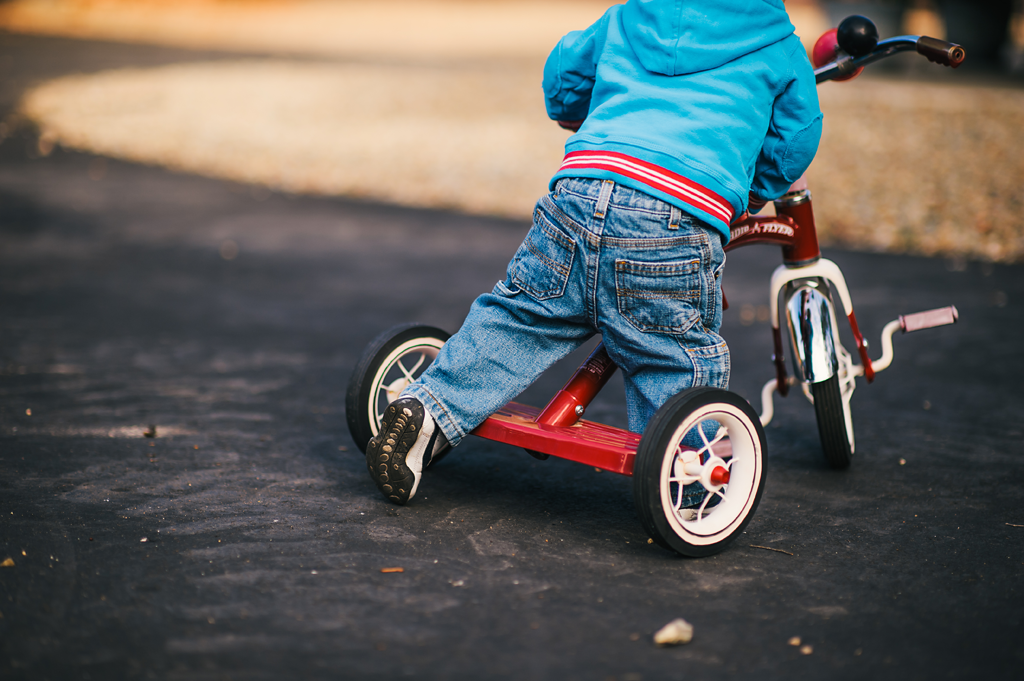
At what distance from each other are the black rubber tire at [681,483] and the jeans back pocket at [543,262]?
0.50m

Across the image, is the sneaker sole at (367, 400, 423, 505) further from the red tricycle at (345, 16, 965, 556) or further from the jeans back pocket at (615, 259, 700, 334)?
the jeans back pocket at (615, 259, 700, 334)

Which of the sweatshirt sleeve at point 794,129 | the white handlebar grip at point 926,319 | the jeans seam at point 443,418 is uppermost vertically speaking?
the sweatshirt sleeve at point 794,129

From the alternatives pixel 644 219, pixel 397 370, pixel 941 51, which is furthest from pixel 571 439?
pixel 941 51

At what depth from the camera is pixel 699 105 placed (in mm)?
2836

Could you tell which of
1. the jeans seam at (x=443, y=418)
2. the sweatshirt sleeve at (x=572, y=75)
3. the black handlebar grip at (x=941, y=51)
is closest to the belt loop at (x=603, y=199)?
the sweatshirt sleeve at (x=572, y=75)

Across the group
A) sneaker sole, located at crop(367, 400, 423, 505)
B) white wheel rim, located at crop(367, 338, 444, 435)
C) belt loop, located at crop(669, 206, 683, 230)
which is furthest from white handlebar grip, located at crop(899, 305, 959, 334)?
sneaker sole, located at crop(367, 400, 423, 505)

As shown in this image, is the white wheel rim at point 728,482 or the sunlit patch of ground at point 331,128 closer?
the white wheel rim at point 728,482

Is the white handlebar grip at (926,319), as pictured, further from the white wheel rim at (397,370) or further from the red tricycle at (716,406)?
the white wheel rim at (397,370)

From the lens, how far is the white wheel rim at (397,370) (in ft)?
10.7

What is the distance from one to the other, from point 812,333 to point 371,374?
154cm

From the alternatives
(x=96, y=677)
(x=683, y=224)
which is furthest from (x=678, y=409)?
(x=96, y=677)

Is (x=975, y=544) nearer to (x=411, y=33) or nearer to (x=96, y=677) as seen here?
(x=96, y=677)

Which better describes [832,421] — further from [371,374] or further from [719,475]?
[371,374]

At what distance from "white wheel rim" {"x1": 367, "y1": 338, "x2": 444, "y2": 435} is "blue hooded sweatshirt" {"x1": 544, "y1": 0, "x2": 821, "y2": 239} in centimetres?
80
